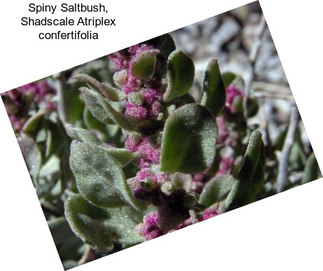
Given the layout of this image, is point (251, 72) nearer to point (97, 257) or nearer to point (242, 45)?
point (242, 45)

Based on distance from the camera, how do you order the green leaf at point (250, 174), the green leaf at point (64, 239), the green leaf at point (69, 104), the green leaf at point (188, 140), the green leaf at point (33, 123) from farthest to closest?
the green leaf at point (69, 104) < the green leaf at point (33, 123) < the green leaf at point (64, 239) < the green leaf at point (250, 174) < the green leaf at point (188, 140)

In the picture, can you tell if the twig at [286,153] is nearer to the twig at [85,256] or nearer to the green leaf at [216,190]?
the green leaf at [216,190]

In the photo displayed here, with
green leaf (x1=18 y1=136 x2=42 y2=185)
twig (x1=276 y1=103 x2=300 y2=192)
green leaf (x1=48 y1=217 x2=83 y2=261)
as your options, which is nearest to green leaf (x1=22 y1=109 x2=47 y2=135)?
green leaf (x1=18 y1=136 x2=42 y2=185)

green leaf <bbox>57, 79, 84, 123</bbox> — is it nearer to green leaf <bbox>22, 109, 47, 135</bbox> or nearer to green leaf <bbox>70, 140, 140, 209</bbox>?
green leaf <bbox>22, 109, 47, 135</bbox>

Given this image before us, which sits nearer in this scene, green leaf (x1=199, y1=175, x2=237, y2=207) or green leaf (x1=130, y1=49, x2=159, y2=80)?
green leaf (x1=130, y1=49, x2=159, y2=80)

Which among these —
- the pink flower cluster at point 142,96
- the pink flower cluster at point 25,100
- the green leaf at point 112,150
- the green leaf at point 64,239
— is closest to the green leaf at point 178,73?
the pink flower cluster at point 142,96
